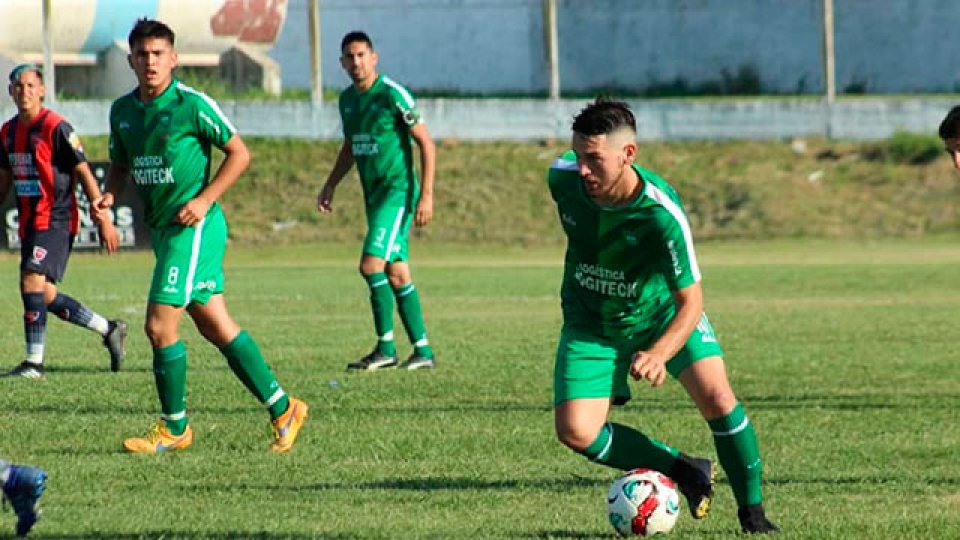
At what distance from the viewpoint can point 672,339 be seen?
6527mm

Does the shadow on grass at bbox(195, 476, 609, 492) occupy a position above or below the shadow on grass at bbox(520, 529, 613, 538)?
below

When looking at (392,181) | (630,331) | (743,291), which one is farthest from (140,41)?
(743,291)

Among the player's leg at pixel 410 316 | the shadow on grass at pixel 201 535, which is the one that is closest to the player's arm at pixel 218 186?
the shadow on grass at pixel 201 535

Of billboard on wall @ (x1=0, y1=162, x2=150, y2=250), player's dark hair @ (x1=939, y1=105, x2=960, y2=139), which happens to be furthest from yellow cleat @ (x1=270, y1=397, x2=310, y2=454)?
billboard on wall @ (x1=0, y1=162, x2=150, y2=250)

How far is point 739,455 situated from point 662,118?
23616 mm

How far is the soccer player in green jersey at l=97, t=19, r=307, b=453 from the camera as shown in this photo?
29.2 feet

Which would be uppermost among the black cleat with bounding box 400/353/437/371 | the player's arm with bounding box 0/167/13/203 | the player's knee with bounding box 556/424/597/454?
the player's arm with bounding box 0/167/13/203

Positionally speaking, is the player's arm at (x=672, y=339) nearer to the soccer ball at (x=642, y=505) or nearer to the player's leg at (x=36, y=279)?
the soccer ball at (x=642, y=505)

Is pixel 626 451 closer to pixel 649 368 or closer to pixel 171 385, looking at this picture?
pixel 649 368

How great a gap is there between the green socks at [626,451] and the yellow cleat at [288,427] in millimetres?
2254

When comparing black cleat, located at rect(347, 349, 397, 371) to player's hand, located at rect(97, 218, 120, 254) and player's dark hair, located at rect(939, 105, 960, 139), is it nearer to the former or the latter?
player's hand, located at rect(97, 218, 120, 254)

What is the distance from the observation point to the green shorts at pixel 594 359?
7043 mm

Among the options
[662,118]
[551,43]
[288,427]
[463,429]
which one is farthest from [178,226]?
[662,118]

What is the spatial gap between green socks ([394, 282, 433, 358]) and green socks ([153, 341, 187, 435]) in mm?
3908
